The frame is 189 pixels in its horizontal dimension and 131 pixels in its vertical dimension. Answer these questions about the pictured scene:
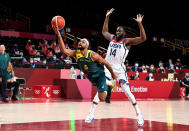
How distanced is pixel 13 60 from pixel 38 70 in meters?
1.31

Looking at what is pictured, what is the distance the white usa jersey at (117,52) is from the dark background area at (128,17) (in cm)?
1948

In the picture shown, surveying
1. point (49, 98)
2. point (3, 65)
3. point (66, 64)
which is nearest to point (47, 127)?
point (3, 65)

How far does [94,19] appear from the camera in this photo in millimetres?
33781

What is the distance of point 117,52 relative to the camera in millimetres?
8016

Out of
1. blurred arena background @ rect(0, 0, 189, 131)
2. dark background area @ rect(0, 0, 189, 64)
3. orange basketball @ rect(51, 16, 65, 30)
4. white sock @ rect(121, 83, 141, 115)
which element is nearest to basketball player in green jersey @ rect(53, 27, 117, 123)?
orange basketball @ rect(51, 16, 65, 30)

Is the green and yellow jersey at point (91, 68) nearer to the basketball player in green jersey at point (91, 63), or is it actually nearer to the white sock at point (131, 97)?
the basketball player in green jersey at point (91, 63)

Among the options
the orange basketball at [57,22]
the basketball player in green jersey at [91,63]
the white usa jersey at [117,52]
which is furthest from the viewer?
the white usa jersey at [117,52]

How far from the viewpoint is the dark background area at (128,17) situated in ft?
99.0

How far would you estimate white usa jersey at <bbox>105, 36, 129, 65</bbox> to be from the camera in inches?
316

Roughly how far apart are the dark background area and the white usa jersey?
19.5 metres

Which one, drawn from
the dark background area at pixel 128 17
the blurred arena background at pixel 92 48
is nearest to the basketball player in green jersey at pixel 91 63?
the blurred arena background at pixel 92 48

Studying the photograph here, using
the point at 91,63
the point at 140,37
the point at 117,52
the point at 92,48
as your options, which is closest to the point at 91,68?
the point at 91,63

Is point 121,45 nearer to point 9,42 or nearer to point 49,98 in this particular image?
point 49,98

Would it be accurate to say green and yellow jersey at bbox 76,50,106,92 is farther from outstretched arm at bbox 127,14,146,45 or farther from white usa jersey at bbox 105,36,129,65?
outstretched arm at bbox 127,14,146,45
